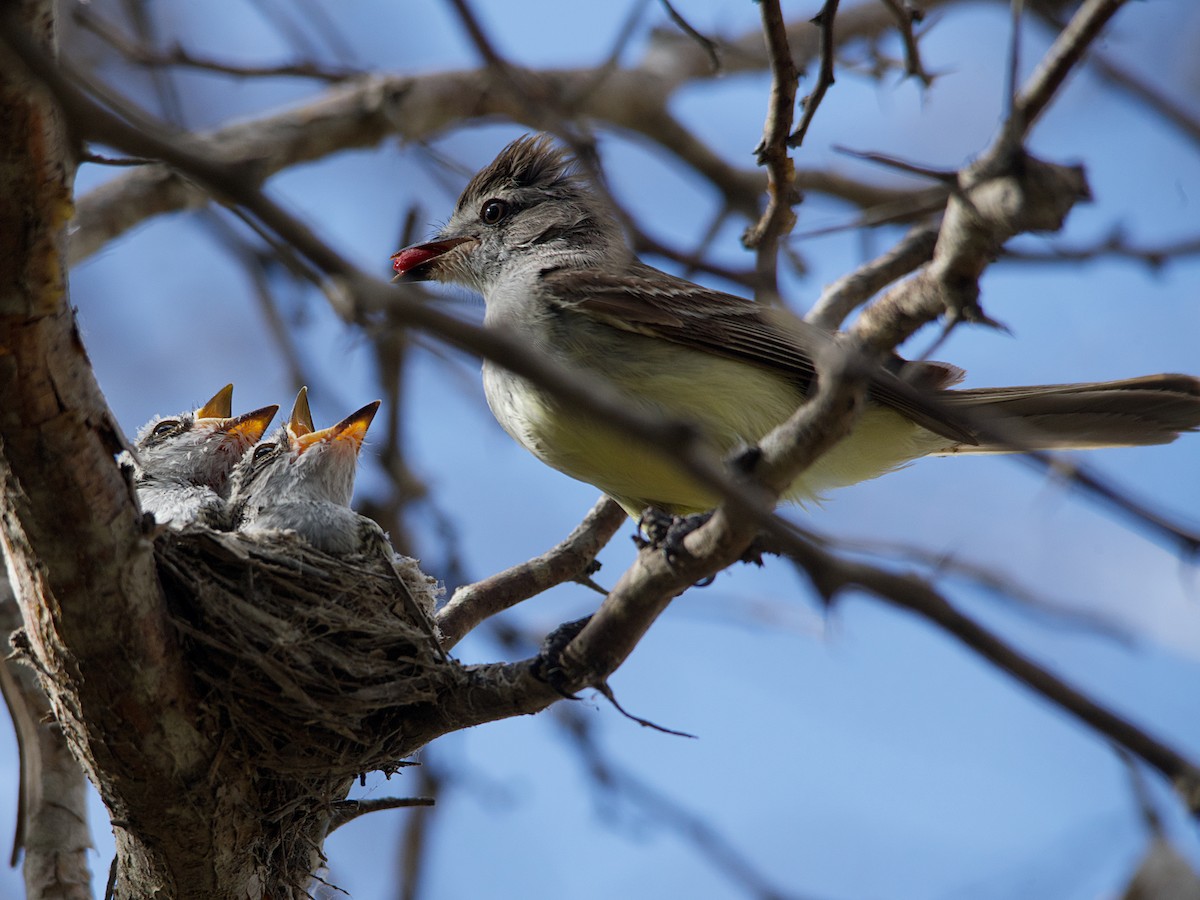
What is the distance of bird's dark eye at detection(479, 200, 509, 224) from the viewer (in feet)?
20.7

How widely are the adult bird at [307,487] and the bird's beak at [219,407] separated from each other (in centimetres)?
34

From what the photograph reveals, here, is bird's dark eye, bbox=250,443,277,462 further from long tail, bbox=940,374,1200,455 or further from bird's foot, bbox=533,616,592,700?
long tail, bbox=940,374,1200,455

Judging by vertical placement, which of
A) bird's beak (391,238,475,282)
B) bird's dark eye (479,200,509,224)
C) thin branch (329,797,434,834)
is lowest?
thin branch (329,797,434,834)

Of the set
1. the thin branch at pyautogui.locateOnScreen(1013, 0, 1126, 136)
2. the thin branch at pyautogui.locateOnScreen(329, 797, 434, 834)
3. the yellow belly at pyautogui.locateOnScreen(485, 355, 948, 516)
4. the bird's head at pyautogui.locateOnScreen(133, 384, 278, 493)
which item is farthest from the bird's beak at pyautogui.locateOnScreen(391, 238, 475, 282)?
the thin branch at pyautogui.locateOnScreen(1013, 0, 1126, 136)

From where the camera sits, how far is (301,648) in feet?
12.5

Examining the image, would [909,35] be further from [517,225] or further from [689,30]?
[517,225]

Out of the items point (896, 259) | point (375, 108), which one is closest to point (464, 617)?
point (896, 259)

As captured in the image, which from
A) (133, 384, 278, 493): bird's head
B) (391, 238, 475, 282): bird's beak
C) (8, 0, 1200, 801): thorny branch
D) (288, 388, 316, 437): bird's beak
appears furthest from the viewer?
(391, 238, 475, 282): bird's beak

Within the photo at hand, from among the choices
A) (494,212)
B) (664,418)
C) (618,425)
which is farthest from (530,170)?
(618,425)

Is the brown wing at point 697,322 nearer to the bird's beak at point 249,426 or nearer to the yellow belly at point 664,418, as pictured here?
the yellow belly at point 664,418

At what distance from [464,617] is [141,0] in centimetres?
507

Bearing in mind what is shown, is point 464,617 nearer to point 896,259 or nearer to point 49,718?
point 49,718

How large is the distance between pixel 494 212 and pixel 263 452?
6.03 ft

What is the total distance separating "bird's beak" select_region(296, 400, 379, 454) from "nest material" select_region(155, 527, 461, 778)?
1319 millimetres
